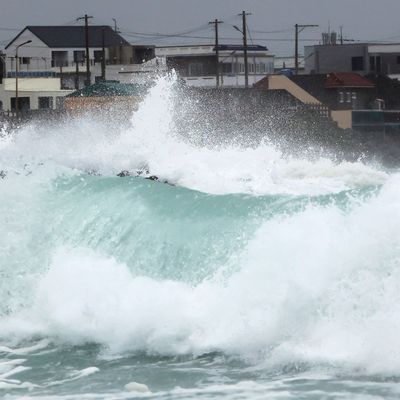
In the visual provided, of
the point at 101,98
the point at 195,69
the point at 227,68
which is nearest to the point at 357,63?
the point at 227,68

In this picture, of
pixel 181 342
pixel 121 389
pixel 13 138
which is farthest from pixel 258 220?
pixel 13 138

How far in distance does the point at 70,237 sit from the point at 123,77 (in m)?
63.6

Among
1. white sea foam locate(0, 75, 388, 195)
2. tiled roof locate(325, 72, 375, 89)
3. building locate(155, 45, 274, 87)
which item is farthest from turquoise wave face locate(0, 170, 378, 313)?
building locate(155, 45, 274, 87)

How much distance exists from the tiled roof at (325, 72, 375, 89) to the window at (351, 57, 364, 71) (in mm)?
11419

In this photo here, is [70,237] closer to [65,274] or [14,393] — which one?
[65,274]

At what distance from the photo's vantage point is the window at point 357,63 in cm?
8281

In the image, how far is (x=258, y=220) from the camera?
15773 millimetres

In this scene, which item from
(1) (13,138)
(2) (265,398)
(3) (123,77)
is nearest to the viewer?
(2) (265,398)

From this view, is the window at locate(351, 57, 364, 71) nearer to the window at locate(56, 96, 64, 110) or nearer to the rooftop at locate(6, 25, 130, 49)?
the rooftop at locate(6, 25, 130, 49)

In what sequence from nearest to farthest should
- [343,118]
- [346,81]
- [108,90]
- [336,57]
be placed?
[108,90] < [343,118] < [346,81] < [336,57]

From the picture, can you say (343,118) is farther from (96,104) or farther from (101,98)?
(96,104)

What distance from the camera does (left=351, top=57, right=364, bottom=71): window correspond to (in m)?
82.8

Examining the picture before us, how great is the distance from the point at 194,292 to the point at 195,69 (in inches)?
2752

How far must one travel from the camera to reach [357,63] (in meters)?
83.2
